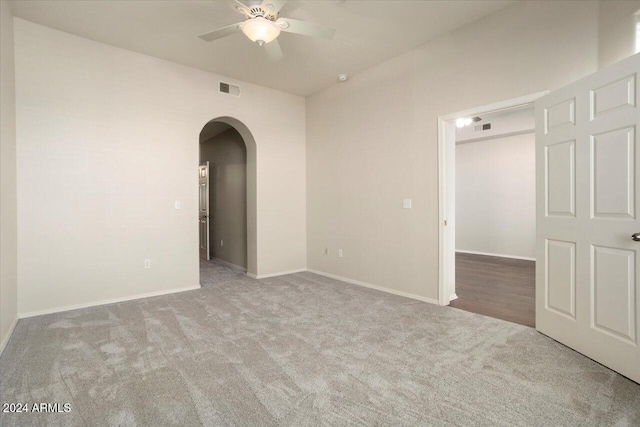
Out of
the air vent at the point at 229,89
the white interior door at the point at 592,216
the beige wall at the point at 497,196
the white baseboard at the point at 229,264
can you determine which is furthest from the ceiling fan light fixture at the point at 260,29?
the beige wall at the point at 497,196

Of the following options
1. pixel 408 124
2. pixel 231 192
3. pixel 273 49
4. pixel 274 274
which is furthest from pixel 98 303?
pixel 408 124

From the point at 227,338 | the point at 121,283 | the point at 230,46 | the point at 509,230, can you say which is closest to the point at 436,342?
the point at 227,338

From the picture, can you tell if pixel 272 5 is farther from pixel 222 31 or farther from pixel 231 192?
pixel 231 192

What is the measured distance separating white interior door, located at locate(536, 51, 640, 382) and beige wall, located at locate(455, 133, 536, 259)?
13.7ft

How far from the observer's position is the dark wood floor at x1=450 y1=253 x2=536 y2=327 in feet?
10.9

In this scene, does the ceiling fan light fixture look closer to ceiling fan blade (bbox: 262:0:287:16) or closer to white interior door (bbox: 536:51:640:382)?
ceiling fan blade (bbox: 262:0:287:16)

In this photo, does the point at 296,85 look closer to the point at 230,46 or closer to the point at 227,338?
the point at 230,46

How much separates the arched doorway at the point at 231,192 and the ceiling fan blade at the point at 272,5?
252cm

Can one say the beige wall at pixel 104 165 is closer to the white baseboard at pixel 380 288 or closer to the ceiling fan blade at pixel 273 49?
the ceiling fan blade at pixel 273 49

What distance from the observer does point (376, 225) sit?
4.34 meters

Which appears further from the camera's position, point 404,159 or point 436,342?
point 404,159

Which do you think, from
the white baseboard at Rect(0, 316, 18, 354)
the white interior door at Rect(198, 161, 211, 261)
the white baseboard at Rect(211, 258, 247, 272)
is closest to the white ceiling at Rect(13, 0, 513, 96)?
the white interior door at Rect(198, 161, 211, 261)

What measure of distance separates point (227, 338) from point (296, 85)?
12.7 feet

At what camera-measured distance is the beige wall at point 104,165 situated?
3268 mm
